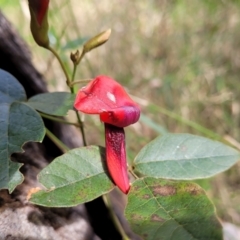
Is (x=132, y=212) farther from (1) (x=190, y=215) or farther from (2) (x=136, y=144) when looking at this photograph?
(2) (x=136, y=144)

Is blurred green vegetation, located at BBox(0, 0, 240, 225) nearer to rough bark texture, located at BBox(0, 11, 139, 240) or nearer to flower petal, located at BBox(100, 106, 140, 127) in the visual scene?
rough bark texture, located at BBox(0, 11, 139, 240)

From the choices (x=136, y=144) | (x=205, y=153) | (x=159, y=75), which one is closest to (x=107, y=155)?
(x=205, y=153)

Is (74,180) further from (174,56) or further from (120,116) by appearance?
(174,56)

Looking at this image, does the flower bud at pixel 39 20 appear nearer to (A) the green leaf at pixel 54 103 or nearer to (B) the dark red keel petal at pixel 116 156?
(A) the green leaf at pixel 54 103

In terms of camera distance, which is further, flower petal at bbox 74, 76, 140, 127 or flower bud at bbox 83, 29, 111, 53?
flower bud at bbox 83, 29, 111, 53

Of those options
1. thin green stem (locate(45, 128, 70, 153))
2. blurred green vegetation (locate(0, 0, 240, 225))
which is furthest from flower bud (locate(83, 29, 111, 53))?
blurred green vegetation (locate(0, 0, 240, 225))

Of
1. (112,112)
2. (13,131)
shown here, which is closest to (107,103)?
(112,112)
